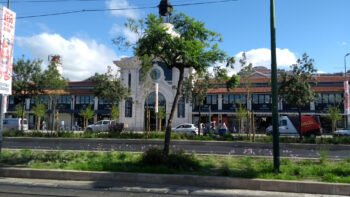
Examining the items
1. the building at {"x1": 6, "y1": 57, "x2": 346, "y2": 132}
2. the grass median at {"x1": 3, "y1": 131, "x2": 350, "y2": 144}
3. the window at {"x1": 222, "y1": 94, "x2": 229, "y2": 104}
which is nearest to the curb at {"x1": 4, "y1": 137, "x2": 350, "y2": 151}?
the grass median at {"x1": 3, "y1": 131, "x2": 350, "y2": 144}

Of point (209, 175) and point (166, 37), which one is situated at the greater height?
point (166, 37)

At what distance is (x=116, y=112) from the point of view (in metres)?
42.3

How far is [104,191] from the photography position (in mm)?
10211

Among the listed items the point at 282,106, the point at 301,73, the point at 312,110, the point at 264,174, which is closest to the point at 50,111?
the point at 282,106

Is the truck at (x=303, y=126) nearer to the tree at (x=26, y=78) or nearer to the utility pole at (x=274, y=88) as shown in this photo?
the tree at (x=26, y=78)

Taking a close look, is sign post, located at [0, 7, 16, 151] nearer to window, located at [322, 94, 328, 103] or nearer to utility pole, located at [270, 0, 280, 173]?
utility pole, located at [270, 0, 280, 173]

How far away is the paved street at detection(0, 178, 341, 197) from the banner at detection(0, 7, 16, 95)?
4.13 metres

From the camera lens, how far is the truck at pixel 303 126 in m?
41.1

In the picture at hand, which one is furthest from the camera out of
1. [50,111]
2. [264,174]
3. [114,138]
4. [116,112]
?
[50,111]

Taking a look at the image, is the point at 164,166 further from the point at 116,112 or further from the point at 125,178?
the point at 116,112

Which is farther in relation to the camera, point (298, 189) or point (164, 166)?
point (164, 166)

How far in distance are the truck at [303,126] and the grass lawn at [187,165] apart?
2781cm

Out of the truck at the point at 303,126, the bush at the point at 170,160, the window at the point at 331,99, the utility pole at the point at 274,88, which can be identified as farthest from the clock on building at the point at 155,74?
the utility pole at the point at 274,88

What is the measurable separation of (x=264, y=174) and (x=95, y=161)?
587cm
